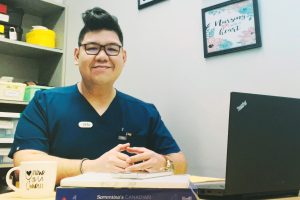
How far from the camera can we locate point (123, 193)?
0.57m

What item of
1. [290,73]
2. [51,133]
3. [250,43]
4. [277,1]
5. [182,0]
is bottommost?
[51,133]

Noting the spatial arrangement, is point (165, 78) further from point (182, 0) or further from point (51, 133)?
point (51, 133)

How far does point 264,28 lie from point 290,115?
66 centimetres

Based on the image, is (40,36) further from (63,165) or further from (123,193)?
(123,193)

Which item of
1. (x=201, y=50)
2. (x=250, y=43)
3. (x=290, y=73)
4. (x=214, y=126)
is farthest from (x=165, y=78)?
(x=290, y=73)

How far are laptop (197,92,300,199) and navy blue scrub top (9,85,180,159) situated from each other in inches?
22.7

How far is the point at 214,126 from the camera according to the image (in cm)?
154

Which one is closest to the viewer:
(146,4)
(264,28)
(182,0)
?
(264,28)

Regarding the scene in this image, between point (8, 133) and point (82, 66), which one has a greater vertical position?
point (82, 66)

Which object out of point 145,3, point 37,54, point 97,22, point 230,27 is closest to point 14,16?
point 37,54

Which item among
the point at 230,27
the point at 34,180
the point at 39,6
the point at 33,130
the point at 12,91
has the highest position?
the point at 39,6

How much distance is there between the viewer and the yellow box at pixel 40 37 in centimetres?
230

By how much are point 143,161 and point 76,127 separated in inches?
16.4

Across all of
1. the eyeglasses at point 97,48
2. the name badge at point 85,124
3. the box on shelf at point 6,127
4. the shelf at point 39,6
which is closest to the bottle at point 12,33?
the shelf at point 39,6
